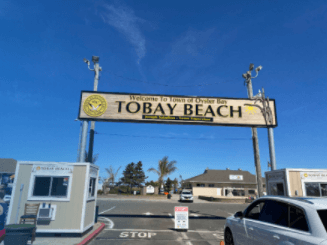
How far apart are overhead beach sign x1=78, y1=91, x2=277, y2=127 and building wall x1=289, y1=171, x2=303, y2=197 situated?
399cm

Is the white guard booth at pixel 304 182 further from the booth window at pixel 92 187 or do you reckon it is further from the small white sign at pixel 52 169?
the small white sign at pixel 52 169

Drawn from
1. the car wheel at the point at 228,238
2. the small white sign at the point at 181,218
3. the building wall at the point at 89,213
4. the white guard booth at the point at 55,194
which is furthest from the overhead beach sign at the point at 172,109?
the car wheel at the point at 228,238

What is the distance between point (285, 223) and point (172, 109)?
10.5 m

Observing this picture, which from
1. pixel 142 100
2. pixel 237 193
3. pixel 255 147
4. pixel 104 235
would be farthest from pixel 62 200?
pixel 237 193

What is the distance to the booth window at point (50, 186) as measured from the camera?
29.1ft

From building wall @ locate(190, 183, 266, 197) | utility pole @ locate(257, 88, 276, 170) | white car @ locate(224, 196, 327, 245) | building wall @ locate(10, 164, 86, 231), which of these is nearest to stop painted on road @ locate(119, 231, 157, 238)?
building wall @ locate(10, 164, 86, 231)

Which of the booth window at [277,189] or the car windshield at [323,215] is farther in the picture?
the booth window at [277,189]

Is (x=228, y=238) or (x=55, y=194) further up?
(x=55, y=194)

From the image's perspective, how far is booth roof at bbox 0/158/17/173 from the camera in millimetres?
40250

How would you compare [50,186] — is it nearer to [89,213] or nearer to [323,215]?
[89,213]

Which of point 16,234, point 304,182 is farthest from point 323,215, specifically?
point 304,182

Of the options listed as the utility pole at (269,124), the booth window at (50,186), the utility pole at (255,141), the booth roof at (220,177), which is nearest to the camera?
the booth window at (50,186)

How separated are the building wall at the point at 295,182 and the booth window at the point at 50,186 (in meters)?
9.90

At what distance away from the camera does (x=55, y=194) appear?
8.89m
